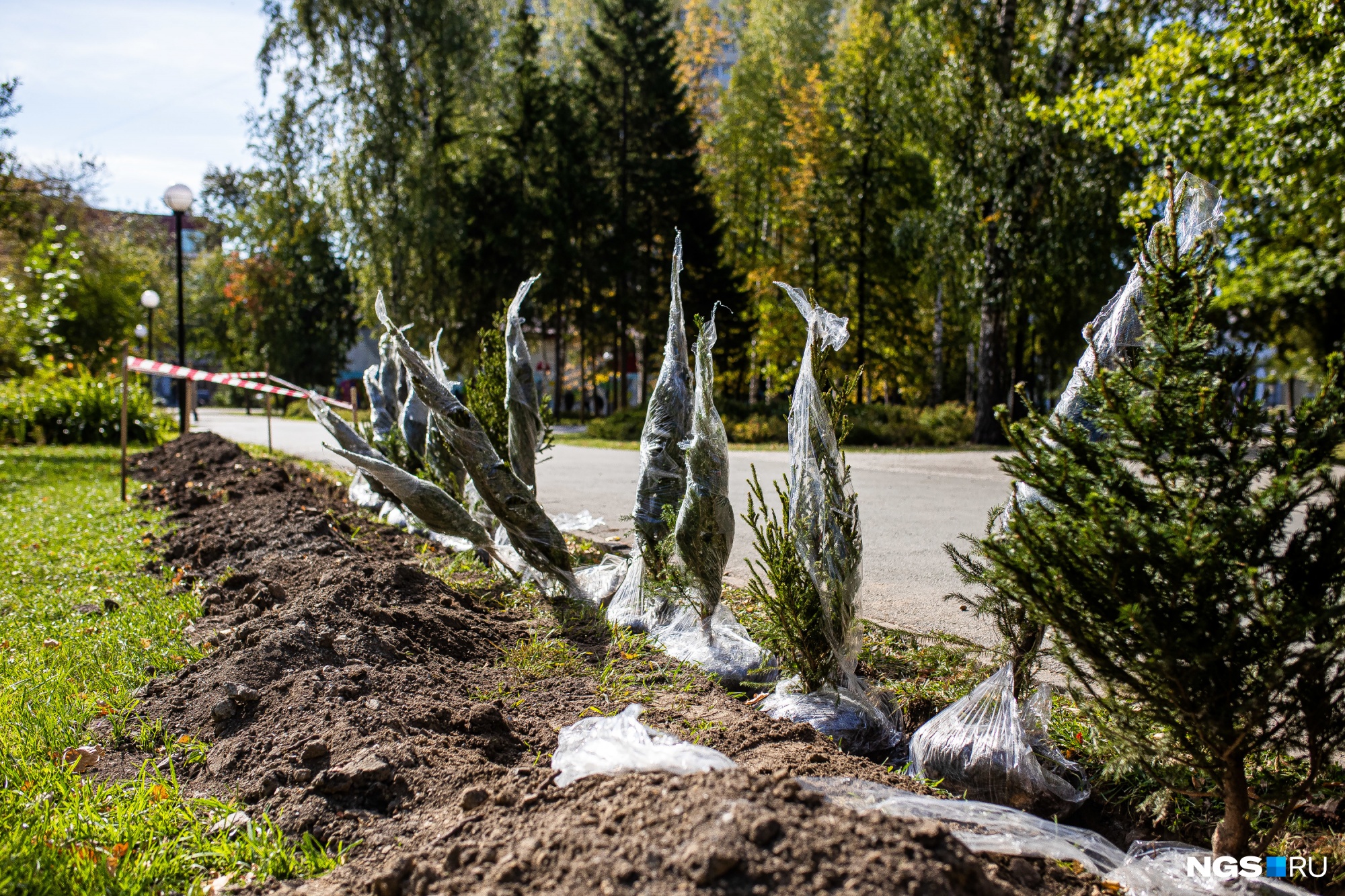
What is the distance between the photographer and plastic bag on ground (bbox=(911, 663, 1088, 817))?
8.04 feet

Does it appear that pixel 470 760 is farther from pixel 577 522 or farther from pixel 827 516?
pixel 577 522

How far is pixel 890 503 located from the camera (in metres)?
8.77

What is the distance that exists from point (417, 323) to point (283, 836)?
24911 millimetres

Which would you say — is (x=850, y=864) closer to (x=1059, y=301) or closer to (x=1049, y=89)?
(x=1049, y=89)

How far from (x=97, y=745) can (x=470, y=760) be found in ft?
4.50

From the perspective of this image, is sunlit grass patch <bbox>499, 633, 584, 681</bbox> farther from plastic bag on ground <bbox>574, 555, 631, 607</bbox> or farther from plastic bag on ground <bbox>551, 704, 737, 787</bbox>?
plastic bag on ground <bbox>551, 704, 737, 787</bbox>

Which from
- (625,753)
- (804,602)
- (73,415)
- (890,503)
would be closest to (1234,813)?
(804,602)

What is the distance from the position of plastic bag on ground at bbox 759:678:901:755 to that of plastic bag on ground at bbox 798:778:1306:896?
0.58m

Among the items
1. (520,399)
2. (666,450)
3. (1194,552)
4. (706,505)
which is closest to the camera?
(1194,552)

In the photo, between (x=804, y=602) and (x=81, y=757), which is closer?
(x=81, y=757)

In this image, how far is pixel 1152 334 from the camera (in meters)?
2.11

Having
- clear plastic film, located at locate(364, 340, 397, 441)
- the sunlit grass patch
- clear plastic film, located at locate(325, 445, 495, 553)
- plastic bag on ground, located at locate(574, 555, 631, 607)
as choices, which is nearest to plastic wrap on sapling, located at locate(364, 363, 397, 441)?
clear plastic film, located at locate(364, 340, 397, 441)

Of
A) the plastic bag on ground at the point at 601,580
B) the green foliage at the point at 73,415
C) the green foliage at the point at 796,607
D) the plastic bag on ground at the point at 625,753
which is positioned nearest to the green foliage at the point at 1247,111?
the plastic bag on ground at the point at 601,580

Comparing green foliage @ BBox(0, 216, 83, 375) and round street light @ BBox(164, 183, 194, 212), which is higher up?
round street light @ BBox(164, 183, 194, 212)
